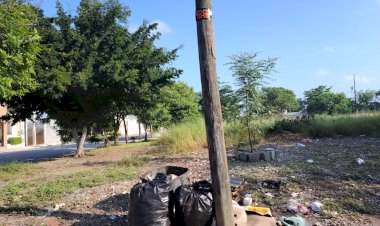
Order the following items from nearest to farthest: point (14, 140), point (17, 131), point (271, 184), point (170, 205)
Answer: point (170, 205)
point (271, 184)
point (14, 140)
point (17, 131)

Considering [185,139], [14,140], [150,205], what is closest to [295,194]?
[150,205]

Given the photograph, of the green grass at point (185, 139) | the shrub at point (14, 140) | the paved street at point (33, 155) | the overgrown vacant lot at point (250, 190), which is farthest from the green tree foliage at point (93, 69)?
the shrub at point (14, 140)

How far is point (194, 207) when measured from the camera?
444 centimetres

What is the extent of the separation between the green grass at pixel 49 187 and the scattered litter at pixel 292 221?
4.04 meters

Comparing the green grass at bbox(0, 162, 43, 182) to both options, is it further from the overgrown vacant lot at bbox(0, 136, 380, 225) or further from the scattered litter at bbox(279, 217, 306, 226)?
the scattered litter at bbox(279, 217, 306, 226)

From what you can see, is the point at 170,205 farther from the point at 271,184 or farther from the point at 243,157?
the point at 243,157

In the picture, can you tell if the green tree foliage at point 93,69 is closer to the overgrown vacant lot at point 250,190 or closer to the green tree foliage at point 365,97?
the overgrown vacant lot at point 250,190

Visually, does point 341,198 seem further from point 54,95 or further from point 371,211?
point 54,95

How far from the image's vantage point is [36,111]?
50.3 ft

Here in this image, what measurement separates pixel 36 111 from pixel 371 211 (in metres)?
13.5

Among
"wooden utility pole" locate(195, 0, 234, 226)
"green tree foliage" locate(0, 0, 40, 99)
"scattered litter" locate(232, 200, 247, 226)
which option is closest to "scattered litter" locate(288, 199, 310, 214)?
"scattered litter" locate(232, 200, 247, 226)

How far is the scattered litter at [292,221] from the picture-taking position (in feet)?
16.3

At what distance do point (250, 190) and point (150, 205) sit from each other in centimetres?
252

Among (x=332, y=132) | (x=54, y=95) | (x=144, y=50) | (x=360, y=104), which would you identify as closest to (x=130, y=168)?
(x=54, y=95)
